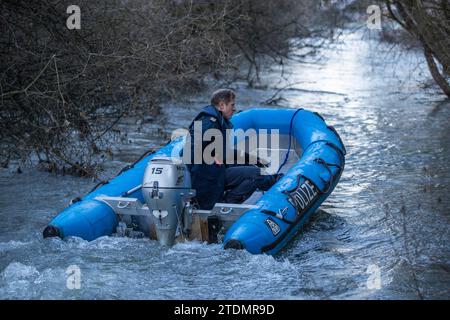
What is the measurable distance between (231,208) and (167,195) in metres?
0.54

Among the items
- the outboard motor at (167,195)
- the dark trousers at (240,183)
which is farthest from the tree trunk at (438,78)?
the outboard motor at (167,195)

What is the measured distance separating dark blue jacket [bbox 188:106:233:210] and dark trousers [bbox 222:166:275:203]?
0.70 feet

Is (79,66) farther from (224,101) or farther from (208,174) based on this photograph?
(208,174)

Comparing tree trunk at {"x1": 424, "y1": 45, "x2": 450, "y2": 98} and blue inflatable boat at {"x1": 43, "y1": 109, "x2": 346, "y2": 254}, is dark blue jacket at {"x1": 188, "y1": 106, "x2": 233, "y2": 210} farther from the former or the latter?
tree trunk at {"x1": 424, "y1": 45, "x2": 450, "y2": 98}

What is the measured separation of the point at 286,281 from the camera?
16.7 feet

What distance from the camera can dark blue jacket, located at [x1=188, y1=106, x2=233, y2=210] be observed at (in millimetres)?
5770

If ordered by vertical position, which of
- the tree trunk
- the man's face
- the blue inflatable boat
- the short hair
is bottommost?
the blue inflatable boat

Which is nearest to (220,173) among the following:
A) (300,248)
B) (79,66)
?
(300,248)

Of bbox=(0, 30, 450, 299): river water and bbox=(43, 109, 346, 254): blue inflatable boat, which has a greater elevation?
bbox=(43, 109, 346, 254): blue inflatable boat

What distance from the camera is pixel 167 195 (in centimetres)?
534

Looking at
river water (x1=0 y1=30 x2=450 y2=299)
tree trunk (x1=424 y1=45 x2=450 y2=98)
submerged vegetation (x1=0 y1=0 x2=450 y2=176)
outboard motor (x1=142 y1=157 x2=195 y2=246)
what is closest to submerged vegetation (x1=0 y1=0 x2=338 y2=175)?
submerged vegetation (x1=0 y1=0 x2=450 y2=176)

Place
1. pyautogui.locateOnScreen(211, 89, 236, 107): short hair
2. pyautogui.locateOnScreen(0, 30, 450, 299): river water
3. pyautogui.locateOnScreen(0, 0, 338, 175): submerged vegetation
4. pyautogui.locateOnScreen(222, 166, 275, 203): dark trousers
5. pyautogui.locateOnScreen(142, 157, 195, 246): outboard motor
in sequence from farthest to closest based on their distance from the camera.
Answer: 1. pyautogui.locateOnScreen(0, 0, 338, 175): submerged vegetation
2. pyautogui.locateOnScreen(222, 166, 275, 203): dark trousers
3. pyautogui.locateOnScreen(211, 89, 236, 107): short hair
4. pyautogui.locateOnScreen(142, 157, 195, 246): outboard motor
5. pyautogui.locateOnScreen(0, 30, 450, 299): river water

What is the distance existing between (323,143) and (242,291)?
2.42 m
